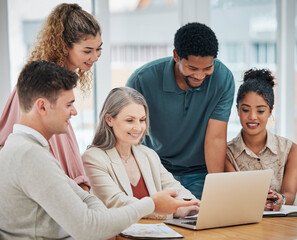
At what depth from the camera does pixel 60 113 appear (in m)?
1.59

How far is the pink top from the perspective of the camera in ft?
6.36

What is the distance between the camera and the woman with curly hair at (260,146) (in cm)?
258

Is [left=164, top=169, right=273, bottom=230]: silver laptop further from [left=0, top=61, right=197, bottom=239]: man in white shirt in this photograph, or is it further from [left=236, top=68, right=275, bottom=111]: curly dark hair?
[left=236, top=68, right=275, bottom=111]: curly dark hair

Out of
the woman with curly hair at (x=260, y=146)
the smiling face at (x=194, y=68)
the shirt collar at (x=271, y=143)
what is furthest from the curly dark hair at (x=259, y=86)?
the smiling face at (x=194, y=68)

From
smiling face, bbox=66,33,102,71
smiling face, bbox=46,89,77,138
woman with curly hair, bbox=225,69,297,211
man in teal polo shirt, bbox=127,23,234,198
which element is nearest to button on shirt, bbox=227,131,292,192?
woman with curly hair, bbox=225,69,297,211

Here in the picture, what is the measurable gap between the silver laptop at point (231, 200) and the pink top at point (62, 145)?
1.53 feet

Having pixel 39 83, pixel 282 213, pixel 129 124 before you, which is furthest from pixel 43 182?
pixel 282 213

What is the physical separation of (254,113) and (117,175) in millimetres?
901

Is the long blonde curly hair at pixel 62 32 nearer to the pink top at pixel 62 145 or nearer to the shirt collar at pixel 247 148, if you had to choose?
the pink top at pixel 62 145

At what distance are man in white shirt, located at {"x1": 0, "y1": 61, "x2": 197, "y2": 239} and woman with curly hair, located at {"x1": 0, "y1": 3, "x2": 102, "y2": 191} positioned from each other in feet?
1.46

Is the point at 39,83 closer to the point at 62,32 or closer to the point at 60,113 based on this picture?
the point at 60,113

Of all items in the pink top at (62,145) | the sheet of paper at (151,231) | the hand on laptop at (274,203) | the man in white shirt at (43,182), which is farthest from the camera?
the hand on laptop at (274,203)

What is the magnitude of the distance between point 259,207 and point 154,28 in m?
2.04

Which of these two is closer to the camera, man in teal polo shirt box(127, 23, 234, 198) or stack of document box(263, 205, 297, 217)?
stack of document box(263, 205, 297, 217)
